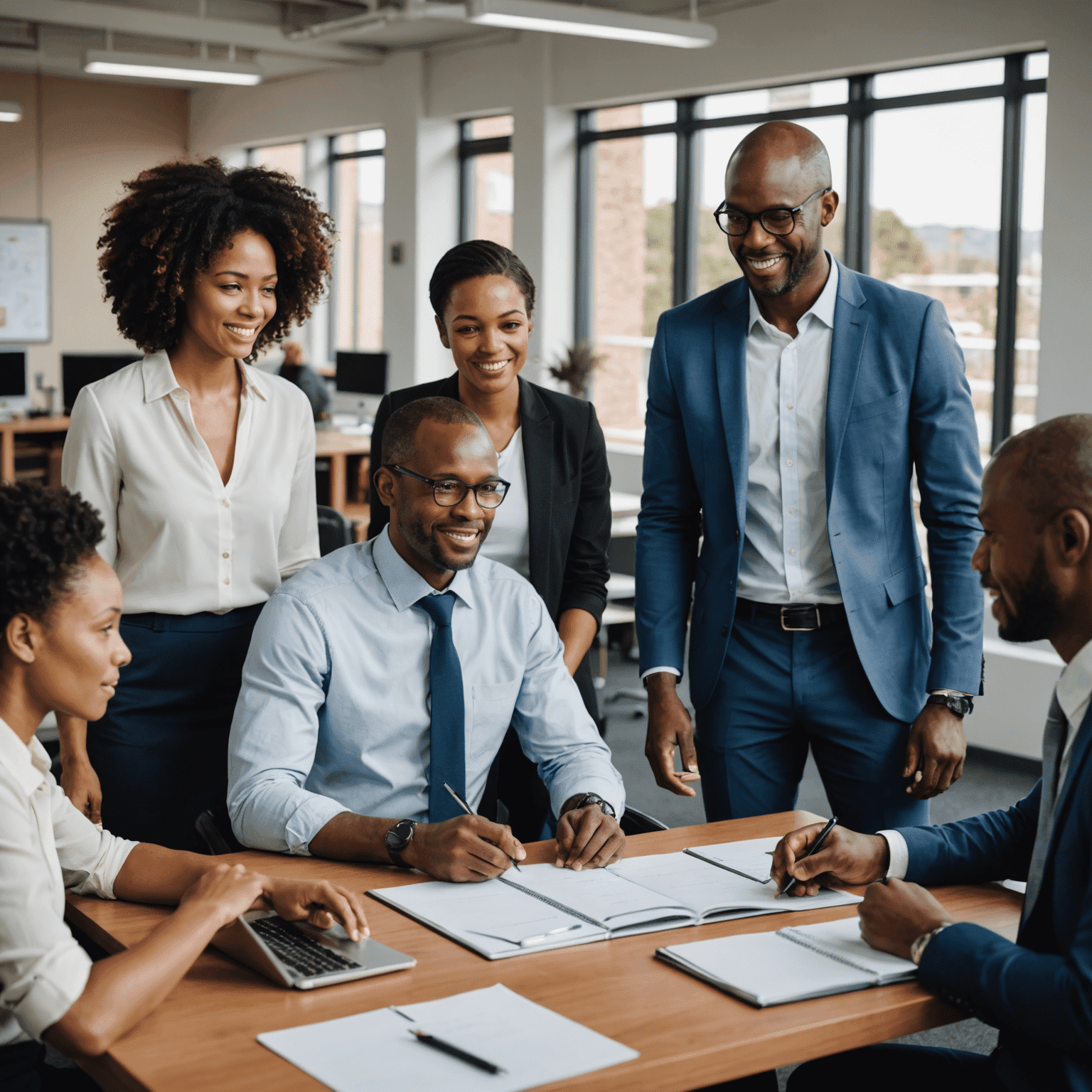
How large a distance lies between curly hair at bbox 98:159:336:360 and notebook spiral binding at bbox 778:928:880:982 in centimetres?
156

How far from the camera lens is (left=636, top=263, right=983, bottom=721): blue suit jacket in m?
2.33

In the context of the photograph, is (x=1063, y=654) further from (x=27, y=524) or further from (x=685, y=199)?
(x=685, y=199)

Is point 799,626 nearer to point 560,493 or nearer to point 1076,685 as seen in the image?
point 560,493

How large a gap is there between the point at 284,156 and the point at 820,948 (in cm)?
1164

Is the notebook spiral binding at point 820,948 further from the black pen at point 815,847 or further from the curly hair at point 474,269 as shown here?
the curly hair at point 474,269

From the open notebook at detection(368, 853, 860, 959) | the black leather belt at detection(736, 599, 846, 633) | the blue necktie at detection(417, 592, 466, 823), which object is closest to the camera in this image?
the open notebook at detection(368, 853, 860, 959)

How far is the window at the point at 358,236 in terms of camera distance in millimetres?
10859

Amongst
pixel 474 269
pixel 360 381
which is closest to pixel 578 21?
pixel 360 381

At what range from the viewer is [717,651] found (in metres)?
2.42

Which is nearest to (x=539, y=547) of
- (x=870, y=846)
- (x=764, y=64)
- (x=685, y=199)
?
(x=870, y=846)

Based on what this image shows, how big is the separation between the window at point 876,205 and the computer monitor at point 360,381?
56.6 inches

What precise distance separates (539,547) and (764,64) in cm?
541

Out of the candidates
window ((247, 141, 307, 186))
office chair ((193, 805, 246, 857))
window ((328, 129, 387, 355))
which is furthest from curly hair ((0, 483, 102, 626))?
window ((247, 141, 307, 186))

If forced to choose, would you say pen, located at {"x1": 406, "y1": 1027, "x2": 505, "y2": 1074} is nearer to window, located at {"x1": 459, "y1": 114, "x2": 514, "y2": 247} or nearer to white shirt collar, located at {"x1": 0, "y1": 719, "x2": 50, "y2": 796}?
white shirt collar, located at {"x1": 0, "y1": 719, "x2": 50, "y2": 796}
